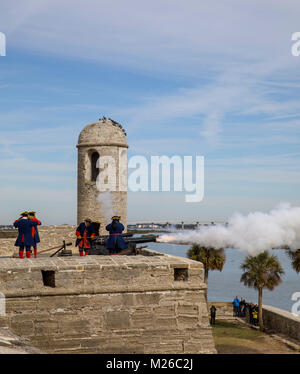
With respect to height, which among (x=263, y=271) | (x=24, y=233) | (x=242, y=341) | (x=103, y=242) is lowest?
(x=242, y=341)

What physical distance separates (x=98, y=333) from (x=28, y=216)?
331 cm

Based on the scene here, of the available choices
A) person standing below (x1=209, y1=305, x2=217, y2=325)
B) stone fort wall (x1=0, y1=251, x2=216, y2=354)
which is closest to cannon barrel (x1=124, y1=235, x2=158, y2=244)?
stone fort wall (x1=0, y1=251, x2=216, y2=354)

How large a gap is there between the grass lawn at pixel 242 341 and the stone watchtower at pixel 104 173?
6.15 m

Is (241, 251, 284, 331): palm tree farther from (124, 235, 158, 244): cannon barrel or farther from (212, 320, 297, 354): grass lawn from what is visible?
(124, 235, 158, 244): cannon barrel

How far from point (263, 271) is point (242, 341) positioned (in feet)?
17.8

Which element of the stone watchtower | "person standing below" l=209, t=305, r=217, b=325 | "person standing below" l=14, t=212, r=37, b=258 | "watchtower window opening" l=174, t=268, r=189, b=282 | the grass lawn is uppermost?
the stone watchtower

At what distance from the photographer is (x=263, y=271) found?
25.3 m

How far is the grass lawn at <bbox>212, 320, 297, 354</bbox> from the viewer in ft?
63.2

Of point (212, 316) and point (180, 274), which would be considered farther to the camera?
point (212, 316)

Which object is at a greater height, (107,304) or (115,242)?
(115,242)

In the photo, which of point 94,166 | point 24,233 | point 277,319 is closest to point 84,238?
point 24,233

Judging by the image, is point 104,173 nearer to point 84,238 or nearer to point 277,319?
point 84,238

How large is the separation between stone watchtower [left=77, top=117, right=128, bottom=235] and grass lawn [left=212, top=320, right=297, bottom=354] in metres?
6.15

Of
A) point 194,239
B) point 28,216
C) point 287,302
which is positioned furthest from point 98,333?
point 287,302
